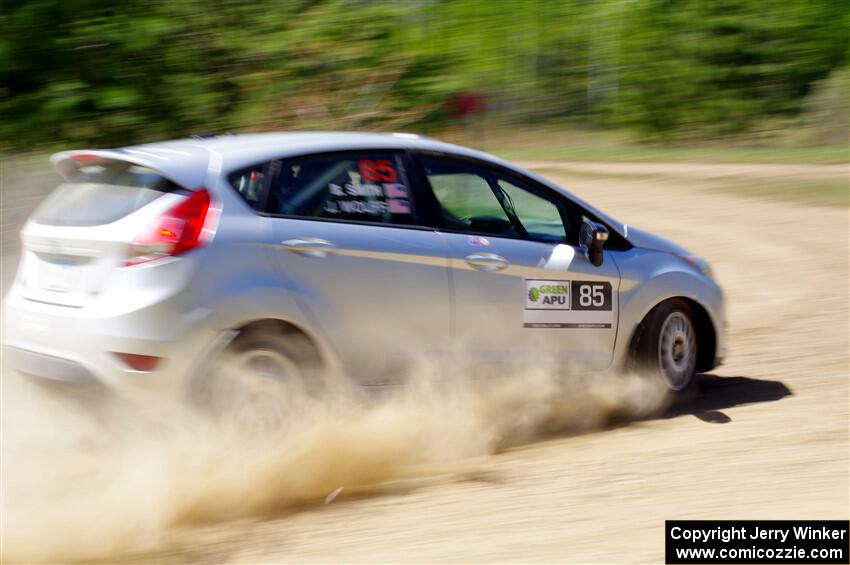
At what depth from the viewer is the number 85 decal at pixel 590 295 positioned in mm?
6684

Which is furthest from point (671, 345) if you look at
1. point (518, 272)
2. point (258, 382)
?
point (258, 382)

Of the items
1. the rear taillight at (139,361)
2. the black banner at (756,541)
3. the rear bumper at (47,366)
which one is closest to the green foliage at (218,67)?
the rear bumper at (47,366)

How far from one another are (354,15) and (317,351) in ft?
28.4

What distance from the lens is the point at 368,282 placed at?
5.77 metres

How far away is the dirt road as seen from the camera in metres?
4.72

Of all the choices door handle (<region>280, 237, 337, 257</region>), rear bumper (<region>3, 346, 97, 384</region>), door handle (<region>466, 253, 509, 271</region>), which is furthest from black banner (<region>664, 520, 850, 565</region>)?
rear bumper (<region>3, 346, 97, 384</region>)

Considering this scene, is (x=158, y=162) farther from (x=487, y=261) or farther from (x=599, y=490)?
(x=599, y=490)

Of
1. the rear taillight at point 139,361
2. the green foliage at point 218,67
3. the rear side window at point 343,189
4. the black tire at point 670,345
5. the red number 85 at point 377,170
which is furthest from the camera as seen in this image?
the green foliage at point 218,67

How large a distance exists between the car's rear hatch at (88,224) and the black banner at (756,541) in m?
2.76

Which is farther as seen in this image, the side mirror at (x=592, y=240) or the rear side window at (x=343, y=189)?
the side mirror at (x=592, y=240)

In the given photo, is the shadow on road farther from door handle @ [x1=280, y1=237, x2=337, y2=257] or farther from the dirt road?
door handle @ [x1=280, y1=237, x2=337, y2=257]

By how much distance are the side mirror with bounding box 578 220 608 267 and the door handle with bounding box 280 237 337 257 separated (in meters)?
1.78

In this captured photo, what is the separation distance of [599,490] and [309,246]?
1873 millimetres

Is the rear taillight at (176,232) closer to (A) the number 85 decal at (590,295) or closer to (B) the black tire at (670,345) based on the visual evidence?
(A) the number 85 decal at (590,295)
